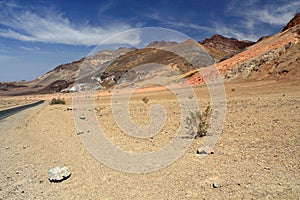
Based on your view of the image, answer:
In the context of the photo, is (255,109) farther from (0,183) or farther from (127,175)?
(0,183)

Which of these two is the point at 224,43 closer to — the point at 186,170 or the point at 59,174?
the point at 186,170

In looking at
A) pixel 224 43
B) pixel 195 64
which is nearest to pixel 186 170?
pixel 195 64

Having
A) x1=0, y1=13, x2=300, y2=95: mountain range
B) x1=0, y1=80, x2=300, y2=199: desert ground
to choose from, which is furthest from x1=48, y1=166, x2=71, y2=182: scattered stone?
x1=0, y1=13, x2=300, y2=95: mountain range

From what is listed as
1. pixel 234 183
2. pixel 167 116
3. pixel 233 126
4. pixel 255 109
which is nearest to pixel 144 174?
pixel 234 183

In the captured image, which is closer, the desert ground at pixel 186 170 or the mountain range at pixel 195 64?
the desert ground at pixel 186 170

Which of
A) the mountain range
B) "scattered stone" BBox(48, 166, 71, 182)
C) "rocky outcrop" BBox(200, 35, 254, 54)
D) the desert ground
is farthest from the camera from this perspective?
"rocky outcrop" BBox(200, 35, 254, 54)

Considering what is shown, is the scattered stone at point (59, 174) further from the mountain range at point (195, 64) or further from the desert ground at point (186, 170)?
the mountain range at point (195, 64)

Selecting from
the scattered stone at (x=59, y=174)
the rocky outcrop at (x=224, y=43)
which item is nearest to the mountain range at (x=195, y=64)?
the rocky outcrop at (x=224, y=43)

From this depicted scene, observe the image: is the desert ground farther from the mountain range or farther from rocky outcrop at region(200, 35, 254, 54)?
rocky outcrop at region(200, 35, 254, 54)
